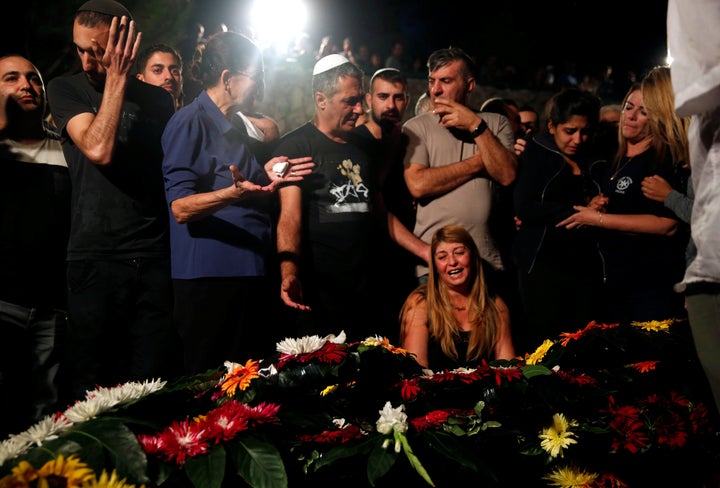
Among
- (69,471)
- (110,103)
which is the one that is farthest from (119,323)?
(69,471)

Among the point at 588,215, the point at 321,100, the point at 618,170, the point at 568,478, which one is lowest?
the point at 568,478

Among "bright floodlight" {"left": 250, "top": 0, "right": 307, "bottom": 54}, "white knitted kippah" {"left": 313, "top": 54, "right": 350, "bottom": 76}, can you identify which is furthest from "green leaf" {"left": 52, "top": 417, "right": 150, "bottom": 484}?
"bright floodlight" {"left": 250, "top": 0, "right": 307, "bottom": 54}

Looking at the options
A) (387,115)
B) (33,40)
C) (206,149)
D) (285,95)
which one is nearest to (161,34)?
(33,40)

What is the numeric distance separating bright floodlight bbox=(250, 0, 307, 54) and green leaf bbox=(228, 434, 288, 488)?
12185mm

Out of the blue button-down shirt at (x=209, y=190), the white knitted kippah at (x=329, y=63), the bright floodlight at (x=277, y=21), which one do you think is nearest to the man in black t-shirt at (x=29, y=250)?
the blue button-down shirt at (x=209, y=190)

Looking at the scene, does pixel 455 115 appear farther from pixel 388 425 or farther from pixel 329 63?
pixel 388 425

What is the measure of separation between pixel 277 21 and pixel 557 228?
422 inches

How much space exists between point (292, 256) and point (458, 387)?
157 cm

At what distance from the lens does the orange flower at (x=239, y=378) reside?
185cm

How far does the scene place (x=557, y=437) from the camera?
1978 mm

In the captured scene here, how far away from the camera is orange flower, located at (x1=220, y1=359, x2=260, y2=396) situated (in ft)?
6.08

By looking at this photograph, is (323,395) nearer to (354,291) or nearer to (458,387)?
(458,387)

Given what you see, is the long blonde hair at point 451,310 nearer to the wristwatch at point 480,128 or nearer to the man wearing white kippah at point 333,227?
the man wearing white kippah at point 333,227

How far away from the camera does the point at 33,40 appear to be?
962 centimetres
